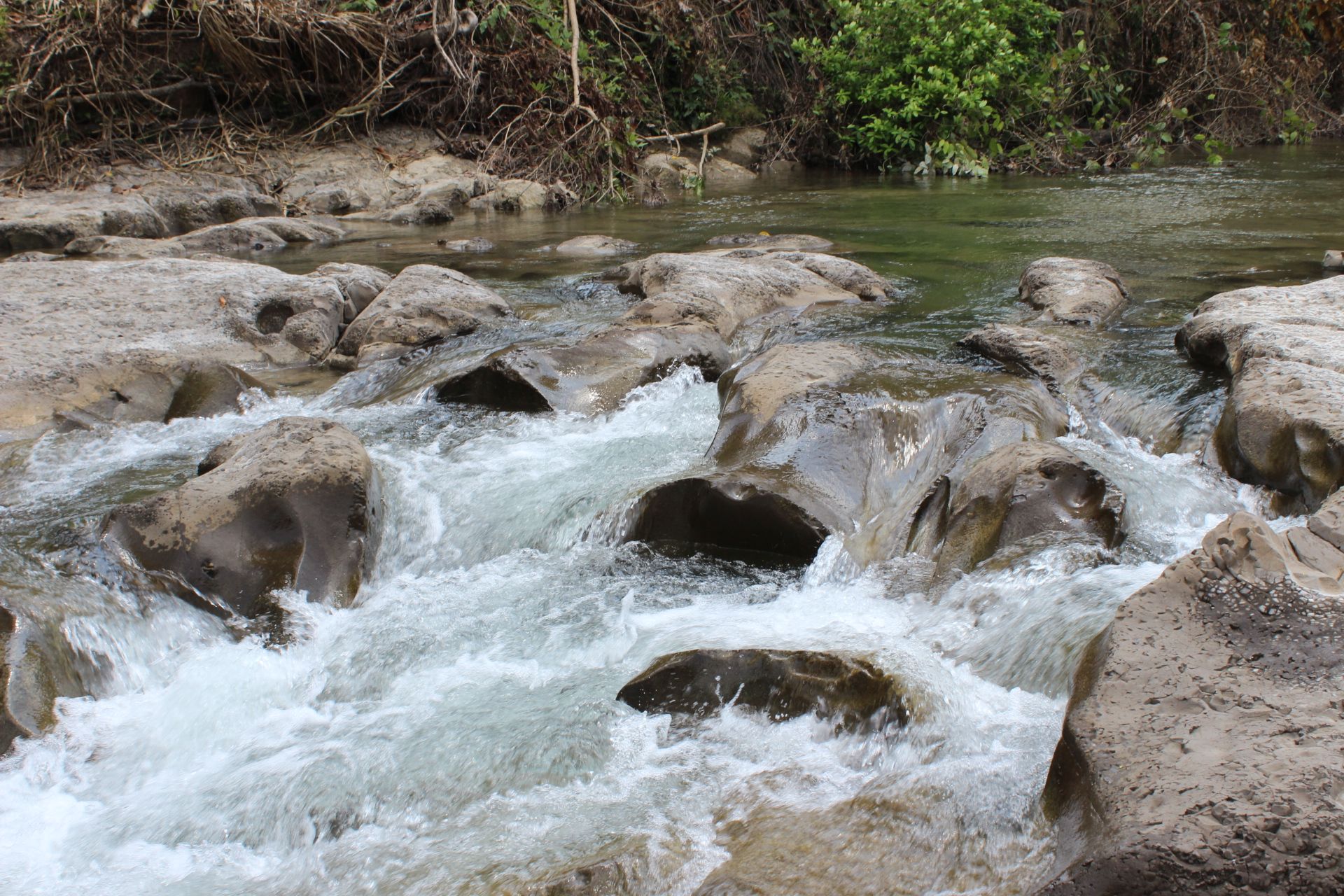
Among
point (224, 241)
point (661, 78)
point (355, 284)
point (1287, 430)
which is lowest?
point (1287, 430)

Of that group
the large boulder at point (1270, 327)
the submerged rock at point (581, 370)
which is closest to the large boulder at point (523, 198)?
the submerged rock at point (581, 370)

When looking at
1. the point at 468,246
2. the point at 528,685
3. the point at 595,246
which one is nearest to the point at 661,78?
the point at 468,246

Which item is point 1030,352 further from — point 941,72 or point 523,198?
point 941,72

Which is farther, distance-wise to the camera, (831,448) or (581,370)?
(581,370)

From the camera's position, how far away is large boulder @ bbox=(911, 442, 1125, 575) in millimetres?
3031

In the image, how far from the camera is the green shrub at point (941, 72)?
1185 cm

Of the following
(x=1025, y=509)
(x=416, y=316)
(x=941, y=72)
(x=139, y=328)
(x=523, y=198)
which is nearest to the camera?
(x=1025, y=509)

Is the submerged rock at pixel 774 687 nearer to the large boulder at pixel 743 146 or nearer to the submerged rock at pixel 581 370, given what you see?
the submerged rock at pixel 581 370

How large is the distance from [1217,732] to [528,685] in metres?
1.61

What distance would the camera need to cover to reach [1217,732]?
1744 mm

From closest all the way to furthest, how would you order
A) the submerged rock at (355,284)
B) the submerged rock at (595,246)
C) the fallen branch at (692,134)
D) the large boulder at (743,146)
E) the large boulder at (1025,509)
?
the large boulder at (1025,509) < the submerged rock at (355,284) < the submerged rock at (595,246) < the fallen branch at (692,134) < the large boulder at (743,146)

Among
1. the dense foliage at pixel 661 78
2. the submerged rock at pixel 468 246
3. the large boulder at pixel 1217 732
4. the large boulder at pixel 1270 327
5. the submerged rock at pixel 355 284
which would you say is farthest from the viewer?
the dense foliage at pixel 661 78

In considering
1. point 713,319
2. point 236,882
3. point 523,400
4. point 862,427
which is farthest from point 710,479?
point 713,319

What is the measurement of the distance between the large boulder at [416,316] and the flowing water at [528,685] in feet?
1.99
